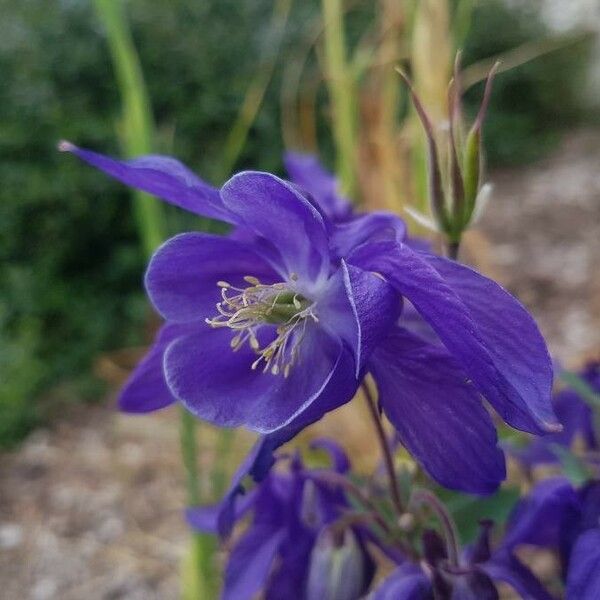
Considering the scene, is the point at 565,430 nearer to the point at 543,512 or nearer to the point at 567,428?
the point at 567,428

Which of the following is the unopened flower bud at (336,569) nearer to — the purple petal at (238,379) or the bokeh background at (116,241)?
the purple petal at (238,379)

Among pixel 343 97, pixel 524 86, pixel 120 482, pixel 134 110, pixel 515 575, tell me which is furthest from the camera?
pixel 524 86

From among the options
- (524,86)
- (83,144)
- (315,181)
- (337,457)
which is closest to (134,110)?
(315,181)

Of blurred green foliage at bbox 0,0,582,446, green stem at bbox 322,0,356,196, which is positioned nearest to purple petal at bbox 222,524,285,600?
green stem at bbox 322,0,356,196

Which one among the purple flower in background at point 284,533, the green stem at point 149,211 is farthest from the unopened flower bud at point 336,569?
the green stem at point 149,211

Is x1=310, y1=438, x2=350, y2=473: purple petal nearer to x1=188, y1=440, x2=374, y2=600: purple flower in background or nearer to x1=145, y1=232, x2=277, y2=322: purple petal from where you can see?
x1=188, y1=440, x2=374, y2=600: purple flower in background
